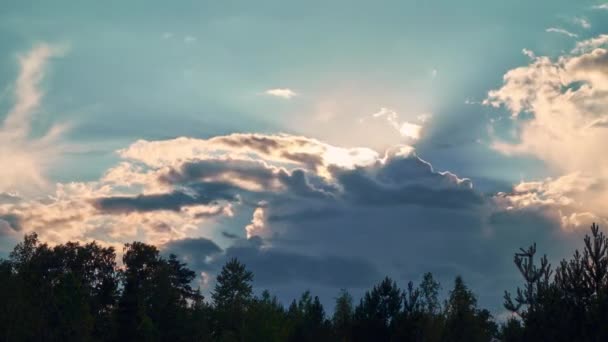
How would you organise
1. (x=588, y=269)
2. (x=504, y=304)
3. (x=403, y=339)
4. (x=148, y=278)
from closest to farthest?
(x=588, y=269) → (x=504, y=304) → (x=403, y=339) → (x=148, y=278)

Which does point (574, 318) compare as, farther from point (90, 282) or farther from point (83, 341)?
point (90, 282)

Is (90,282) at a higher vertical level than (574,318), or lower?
higher

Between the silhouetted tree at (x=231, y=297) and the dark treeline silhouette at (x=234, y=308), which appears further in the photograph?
the silhouetted tree at (x=231, y=297)

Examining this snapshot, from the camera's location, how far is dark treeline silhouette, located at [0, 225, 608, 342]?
43656 millimetres

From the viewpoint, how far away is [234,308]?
325 feet

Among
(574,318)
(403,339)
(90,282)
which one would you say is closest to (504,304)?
(574,318)

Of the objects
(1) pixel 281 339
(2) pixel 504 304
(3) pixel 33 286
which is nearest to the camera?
(2) pixel 504 304

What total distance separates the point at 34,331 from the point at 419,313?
130 ft

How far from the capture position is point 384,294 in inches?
3071

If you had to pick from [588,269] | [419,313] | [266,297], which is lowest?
[588,269]

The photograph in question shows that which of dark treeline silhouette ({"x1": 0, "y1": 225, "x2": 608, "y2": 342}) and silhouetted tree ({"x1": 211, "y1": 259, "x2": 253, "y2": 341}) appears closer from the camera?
dark treeline silhouette ({"x1": 0, "y1": 225, "x2": 608, "y2": 342})

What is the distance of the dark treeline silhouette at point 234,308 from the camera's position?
43.7 metres

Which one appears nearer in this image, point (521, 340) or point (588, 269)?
point (588, 269)

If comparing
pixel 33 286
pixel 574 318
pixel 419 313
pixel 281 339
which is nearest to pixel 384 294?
pixel 419 313
